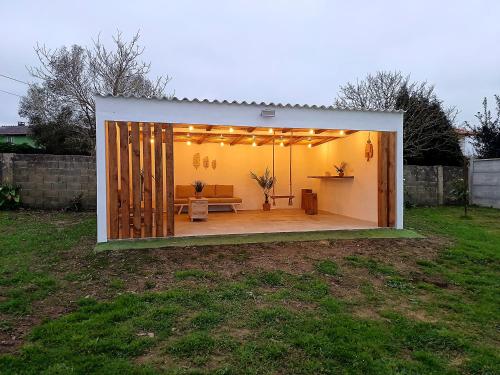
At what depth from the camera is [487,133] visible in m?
16.0

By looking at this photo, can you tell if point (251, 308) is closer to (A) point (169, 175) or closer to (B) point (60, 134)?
(A) point (169, 175)

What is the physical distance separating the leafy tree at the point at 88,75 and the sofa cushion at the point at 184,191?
613 centimetres

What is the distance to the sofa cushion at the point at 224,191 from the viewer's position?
1211 centimetres

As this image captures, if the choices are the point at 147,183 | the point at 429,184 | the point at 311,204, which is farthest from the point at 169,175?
the point at 429,184

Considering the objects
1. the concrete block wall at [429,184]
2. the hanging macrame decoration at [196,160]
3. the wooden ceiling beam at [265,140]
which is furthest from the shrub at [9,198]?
the concrete block wall at [429,184]

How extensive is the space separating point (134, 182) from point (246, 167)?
621 cm

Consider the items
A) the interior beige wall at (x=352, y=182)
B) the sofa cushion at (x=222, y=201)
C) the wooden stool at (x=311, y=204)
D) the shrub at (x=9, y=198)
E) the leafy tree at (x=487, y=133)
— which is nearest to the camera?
the interior beige wall at (x=352, y=182)

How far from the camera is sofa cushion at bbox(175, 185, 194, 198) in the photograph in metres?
11.7

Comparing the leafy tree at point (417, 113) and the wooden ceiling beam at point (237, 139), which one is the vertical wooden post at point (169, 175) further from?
the leafy tree at point (417, 113)

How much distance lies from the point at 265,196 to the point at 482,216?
644 centimetres

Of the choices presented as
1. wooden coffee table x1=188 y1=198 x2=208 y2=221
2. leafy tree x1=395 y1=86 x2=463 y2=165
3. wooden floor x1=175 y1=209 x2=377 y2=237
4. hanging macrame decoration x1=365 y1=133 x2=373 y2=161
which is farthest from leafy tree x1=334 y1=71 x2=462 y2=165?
wooden coffee table x1=188 y1=198 x2=208 y2=221

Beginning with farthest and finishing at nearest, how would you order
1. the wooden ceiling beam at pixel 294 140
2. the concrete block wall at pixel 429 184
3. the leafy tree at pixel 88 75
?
the leafy tree at pixel 88 75, the concrete block wall at pixel 429 184, the wooden ceiling beam at pixel 294 140

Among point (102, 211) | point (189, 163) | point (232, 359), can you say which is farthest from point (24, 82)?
point (232, 359)

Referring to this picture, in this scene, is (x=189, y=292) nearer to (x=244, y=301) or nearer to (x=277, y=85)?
(x=244, y=301)
